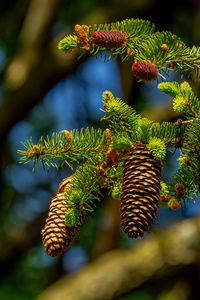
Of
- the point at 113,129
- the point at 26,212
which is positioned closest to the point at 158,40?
the point at 113,129

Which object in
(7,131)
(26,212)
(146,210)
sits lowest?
(26,212)

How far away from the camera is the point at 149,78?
1.40 m

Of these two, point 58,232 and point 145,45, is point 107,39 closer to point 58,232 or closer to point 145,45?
point 145,45

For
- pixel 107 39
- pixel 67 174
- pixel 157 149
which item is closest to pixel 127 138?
pixel 157 149

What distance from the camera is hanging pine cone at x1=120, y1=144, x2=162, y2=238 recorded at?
1.27m

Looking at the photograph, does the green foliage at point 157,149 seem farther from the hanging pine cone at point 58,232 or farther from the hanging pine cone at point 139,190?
the hanging pine cone at point 58,232

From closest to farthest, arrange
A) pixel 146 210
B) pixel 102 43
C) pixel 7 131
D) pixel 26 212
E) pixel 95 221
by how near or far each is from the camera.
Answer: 1. pixel 146 210
2. pixel 102 43
3. pixel 7 131
4. pixel 95 221
5. pixel 26 212

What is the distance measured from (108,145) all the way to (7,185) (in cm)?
404

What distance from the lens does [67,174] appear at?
14.5ft

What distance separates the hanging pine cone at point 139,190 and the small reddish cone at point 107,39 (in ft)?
0.62

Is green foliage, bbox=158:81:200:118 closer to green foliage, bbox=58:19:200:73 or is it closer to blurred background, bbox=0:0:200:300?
green foliage, bbox=58:19:200:73

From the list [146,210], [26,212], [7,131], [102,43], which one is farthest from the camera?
[26,212]

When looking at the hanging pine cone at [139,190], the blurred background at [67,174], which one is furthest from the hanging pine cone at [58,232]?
the blurred background at [67,174]

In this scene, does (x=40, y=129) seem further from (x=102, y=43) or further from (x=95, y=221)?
(x=102, y=43)
